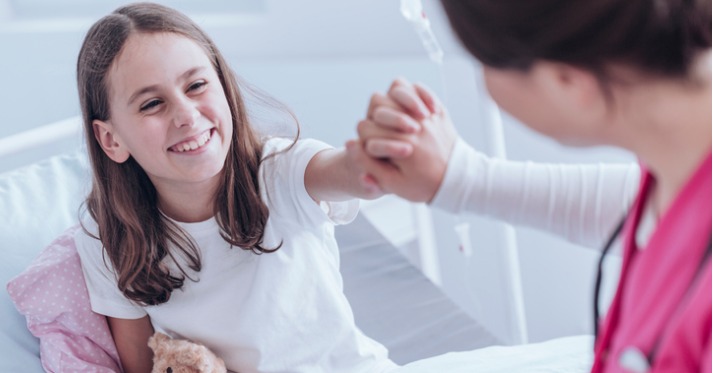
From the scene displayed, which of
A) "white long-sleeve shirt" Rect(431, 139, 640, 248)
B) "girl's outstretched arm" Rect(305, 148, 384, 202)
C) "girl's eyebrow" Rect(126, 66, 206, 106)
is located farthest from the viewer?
"girl's eyebrow" Rect(126, 66, 206, 106)

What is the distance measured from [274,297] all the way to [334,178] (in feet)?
0.80

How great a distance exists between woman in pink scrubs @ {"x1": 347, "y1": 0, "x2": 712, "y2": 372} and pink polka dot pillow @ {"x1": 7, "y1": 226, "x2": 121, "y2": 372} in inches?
34.5

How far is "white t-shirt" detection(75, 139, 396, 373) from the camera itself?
1.33 m

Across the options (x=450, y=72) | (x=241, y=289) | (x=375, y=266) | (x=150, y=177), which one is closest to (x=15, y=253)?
(x=150, y=177)

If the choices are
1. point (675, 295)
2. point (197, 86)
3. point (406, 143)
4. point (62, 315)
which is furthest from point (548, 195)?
point (62, 315)

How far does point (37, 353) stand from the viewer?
1442 millimetres

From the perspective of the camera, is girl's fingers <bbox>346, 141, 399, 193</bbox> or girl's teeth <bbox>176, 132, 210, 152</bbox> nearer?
girl's fingers <bbox>346, 141, 399, 193</bbox>

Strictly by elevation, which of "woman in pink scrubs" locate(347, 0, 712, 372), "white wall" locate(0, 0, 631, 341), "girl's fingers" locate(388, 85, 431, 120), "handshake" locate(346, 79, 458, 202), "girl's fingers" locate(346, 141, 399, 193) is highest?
"woman in pink scrubs" locate(347, 0, 712, 372)

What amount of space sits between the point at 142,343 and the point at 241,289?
226 millimetres

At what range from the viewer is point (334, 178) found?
47.0 inches


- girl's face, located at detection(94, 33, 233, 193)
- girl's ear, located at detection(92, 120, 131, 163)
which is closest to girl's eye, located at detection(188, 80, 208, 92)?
girl's face, located at detection(94, 33, 233, 193)

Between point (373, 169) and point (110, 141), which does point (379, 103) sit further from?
point (110, 141)

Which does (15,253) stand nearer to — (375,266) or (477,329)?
(375,266)

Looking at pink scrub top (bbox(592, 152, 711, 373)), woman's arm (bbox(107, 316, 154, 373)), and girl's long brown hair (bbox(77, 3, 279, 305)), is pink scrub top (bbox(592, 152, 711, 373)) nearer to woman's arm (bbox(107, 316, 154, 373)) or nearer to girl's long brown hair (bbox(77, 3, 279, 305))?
A: girl's long brown hair (bbox(77, 3, 279, 305))
